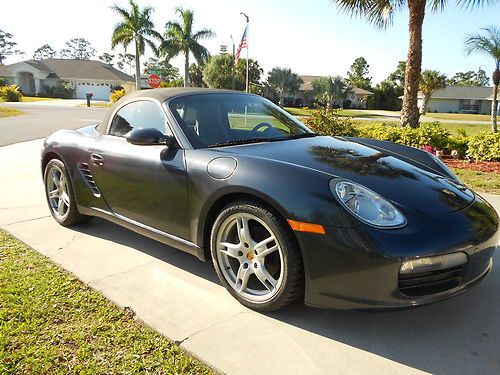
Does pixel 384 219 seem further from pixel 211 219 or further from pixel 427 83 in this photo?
pixel 427 83

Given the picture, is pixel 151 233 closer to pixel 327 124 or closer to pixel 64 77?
pixel 327 124

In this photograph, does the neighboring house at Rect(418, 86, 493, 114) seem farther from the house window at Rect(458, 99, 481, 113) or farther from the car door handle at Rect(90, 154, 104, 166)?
the car door handle at Rect(90, 154, 104, 166)

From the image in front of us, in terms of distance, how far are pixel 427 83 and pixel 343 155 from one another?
43.7 m

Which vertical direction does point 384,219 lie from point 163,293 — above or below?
above

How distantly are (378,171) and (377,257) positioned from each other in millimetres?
785

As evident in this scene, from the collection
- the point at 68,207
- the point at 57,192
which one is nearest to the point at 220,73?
the point at 57,192

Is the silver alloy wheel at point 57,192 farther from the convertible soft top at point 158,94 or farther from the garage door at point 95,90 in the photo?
the garage door at point 95,90

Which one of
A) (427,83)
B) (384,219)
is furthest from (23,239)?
(427,83)

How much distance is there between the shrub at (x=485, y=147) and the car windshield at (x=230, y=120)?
653cm

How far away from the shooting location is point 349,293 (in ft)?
7.22

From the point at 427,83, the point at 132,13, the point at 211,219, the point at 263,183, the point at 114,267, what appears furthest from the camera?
the point at 427,83

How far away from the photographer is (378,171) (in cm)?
270

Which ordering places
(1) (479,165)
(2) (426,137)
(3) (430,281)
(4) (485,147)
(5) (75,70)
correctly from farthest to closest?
(5) (75,70)
(2) (426,137)
(4) (485,147)
(1) (479,165)
(3) (430,281)

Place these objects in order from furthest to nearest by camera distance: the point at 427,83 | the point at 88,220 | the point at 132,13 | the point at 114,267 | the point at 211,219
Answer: the point at 427,83
the point at 132,13
the point at 88,220
the point at 114,267
the point at 211,219
